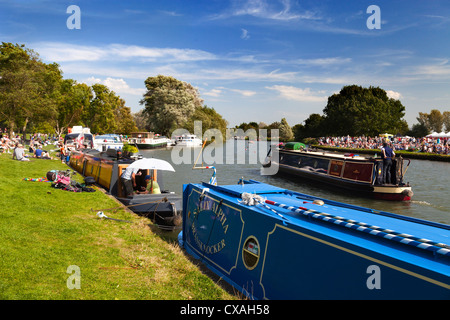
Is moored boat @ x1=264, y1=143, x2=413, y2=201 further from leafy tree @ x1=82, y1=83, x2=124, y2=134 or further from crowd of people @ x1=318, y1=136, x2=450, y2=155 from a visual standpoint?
leafy tree @ x1=82, y1=83, x2=124, y2=134

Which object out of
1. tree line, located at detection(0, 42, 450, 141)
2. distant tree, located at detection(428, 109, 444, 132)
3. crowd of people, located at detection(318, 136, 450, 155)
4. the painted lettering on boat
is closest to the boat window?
the painted lettering on boat

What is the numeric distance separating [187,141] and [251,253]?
53.4 m

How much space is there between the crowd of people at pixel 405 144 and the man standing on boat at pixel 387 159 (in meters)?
25.9

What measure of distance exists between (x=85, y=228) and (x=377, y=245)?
7050 millimetres

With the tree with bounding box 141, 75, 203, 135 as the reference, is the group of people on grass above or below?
below

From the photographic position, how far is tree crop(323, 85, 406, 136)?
2559 inches

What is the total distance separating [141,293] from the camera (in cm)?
516

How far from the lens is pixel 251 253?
553 centimetres

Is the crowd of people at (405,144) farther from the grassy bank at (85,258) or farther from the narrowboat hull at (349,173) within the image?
the grassy bank at (85,258)

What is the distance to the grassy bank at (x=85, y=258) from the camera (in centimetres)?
496

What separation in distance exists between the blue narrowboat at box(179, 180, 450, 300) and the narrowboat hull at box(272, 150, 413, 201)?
41.5 ft

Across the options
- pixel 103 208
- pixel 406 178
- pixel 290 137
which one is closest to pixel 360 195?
pixel 406 178
